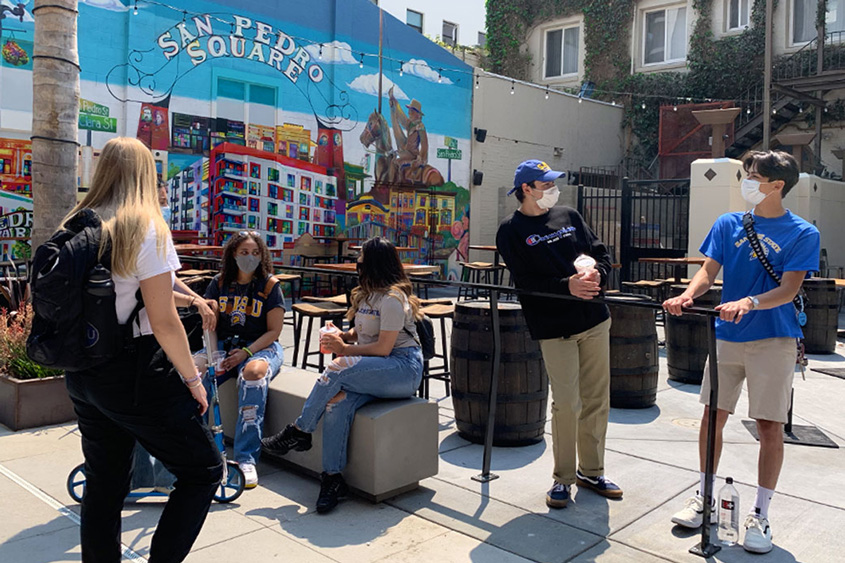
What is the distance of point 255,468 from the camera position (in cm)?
438

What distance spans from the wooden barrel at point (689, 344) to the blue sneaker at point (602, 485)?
3314mm

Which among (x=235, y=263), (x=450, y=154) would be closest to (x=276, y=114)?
(x=450, y=154)

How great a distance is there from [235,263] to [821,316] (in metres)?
7.44

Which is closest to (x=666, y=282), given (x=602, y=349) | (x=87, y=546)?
(x=602, y=349)

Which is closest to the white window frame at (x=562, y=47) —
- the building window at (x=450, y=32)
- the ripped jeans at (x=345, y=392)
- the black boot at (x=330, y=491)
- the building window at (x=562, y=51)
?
the building window at (x=562, y=51)

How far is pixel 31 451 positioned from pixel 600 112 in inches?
749

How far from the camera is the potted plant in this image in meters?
5.21

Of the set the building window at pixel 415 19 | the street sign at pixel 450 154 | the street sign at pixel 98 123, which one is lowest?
the street sign at pixel 98 123

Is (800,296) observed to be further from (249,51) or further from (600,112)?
(600,112)

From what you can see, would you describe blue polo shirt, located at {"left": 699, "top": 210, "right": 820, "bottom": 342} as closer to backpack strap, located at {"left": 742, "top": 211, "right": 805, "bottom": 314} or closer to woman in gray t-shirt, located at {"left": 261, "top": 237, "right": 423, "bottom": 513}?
backpack strap, located at {"left": 742, "top": 211, "right": 805, "bottom": 314}

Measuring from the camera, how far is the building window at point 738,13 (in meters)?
20.2

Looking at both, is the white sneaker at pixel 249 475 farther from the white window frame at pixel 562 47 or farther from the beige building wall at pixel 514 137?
the white window frame at pixel 562 47

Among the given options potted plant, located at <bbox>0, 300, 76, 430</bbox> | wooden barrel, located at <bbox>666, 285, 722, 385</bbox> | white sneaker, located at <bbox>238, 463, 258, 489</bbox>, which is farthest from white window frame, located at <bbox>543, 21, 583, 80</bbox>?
white sneaker, located at <bbox>238, 463, 258, 489</bbox>

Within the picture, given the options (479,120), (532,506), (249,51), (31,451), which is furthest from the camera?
(479,120)
